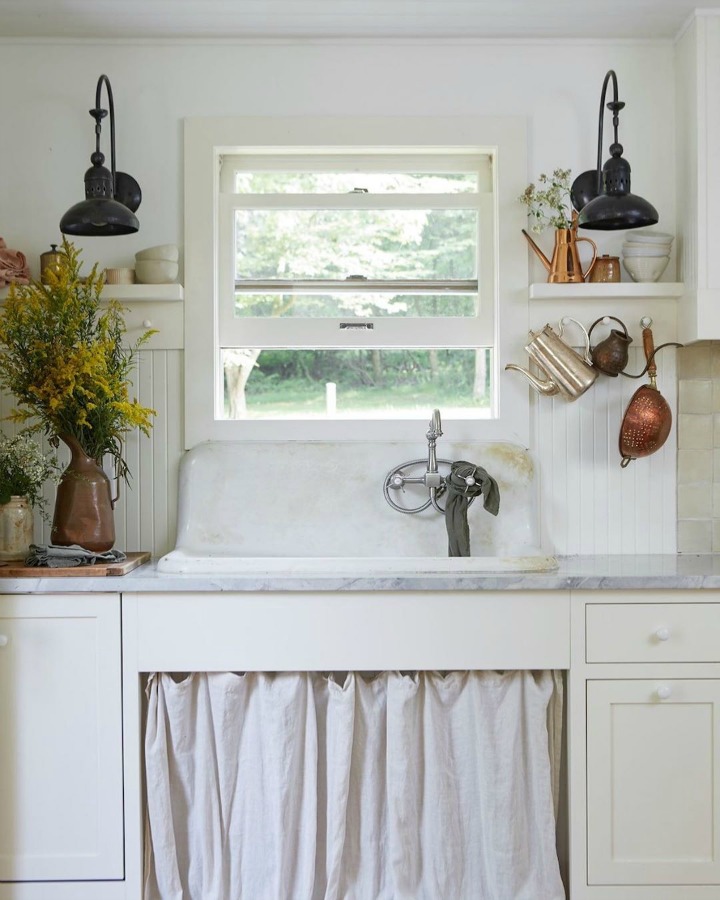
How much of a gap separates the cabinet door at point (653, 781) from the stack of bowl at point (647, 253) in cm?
121

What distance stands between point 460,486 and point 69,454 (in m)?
1.23

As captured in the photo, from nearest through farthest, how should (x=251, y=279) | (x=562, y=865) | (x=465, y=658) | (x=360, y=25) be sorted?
1. (x=465, y=658)
2. (x=562, y=865)
3. (x=360, y=25)
4. (x=251, y=279)

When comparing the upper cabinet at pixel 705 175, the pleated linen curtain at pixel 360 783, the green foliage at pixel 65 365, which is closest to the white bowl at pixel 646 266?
the upper cabinet at pixel 705 175

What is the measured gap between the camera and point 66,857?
225 cm

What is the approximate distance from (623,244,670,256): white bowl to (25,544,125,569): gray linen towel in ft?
5.80

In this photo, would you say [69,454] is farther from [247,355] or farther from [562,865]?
[562,865]

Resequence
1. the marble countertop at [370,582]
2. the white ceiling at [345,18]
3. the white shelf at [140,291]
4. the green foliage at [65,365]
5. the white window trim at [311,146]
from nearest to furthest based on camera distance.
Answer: the marble countertop at [370,582] → the green foliage at [65,365] → the white ceiling at [345,18] → the white shelf at [140,291] → the white window trim at [311,146]

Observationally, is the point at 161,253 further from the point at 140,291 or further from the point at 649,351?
the point at 649,351

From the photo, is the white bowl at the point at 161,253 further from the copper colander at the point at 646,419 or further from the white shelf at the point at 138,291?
the copper colander at the point at 646,419

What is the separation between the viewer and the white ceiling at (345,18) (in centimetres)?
256

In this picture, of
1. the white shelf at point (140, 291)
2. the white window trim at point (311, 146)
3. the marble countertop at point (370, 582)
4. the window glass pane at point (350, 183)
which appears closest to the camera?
the marble countertop at point (370, 582)

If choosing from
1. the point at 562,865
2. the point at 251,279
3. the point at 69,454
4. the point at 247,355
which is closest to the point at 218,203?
the point at 251,279

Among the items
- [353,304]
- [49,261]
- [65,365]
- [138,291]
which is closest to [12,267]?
[49,261]

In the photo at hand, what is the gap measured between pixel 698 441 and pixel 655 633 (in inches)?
31.7
